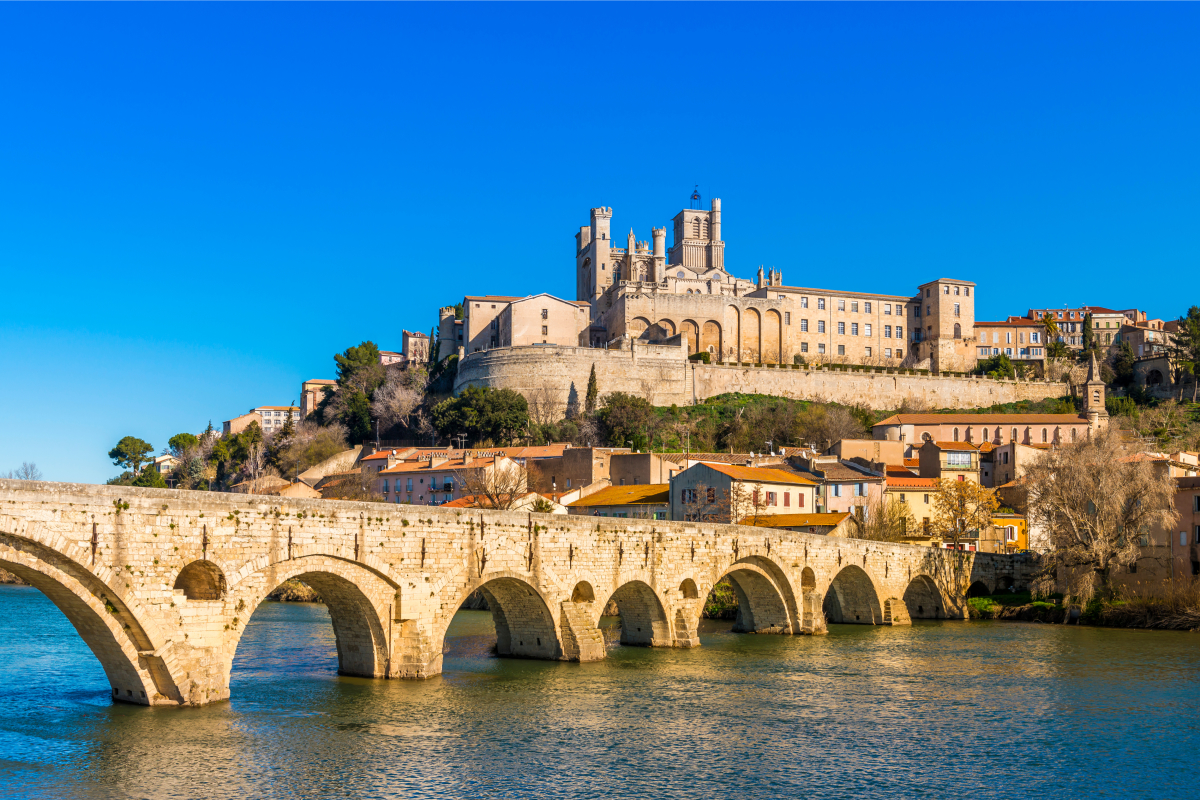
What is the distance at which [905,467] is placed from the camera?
73.8 m

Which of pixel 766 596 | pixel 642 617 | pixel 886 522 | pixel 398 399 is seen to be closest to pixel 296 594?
pixel 766 596

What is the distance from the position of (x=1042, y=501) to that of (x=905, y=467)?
23063 mm

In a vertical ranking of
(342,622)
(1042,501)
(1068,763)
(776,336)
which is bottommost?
(1068,763)

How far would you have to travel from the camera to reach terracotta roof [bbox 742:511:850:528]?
2158 inches

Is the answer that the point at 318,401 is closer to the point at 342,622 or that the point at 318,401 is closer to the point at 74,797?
the point at 342,622

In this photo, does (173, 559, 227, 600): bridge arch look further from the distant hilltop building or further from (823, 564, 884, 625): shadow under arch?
the distant hilltop building

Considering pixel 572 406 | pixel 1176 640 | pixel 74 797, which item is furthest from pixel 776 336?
pixel 74 797

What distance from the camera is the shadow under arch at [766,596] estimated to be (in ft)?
136

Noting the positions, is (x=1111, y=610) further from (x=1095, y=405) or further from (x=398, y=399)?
(x=398, y=399)

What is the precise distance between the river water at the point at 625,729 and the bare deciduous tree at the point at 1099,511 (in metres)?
11.7

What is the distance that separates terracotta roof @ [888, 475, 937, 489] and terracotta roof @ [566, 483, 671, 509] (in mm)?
13651

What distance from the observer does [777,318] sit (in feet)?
372

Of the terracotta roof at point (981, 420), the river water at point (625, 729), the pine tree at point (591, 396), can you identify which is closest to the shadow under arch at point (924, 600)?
the river water at point (625, 729)

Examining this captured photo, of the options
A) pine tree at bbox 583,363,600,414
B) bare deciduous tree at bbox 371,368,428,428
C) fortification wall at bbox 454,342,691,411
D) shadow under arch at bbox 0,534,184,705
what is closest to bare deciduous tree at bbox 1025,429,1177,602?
shadow under arch at bbox 0,534,184,705
